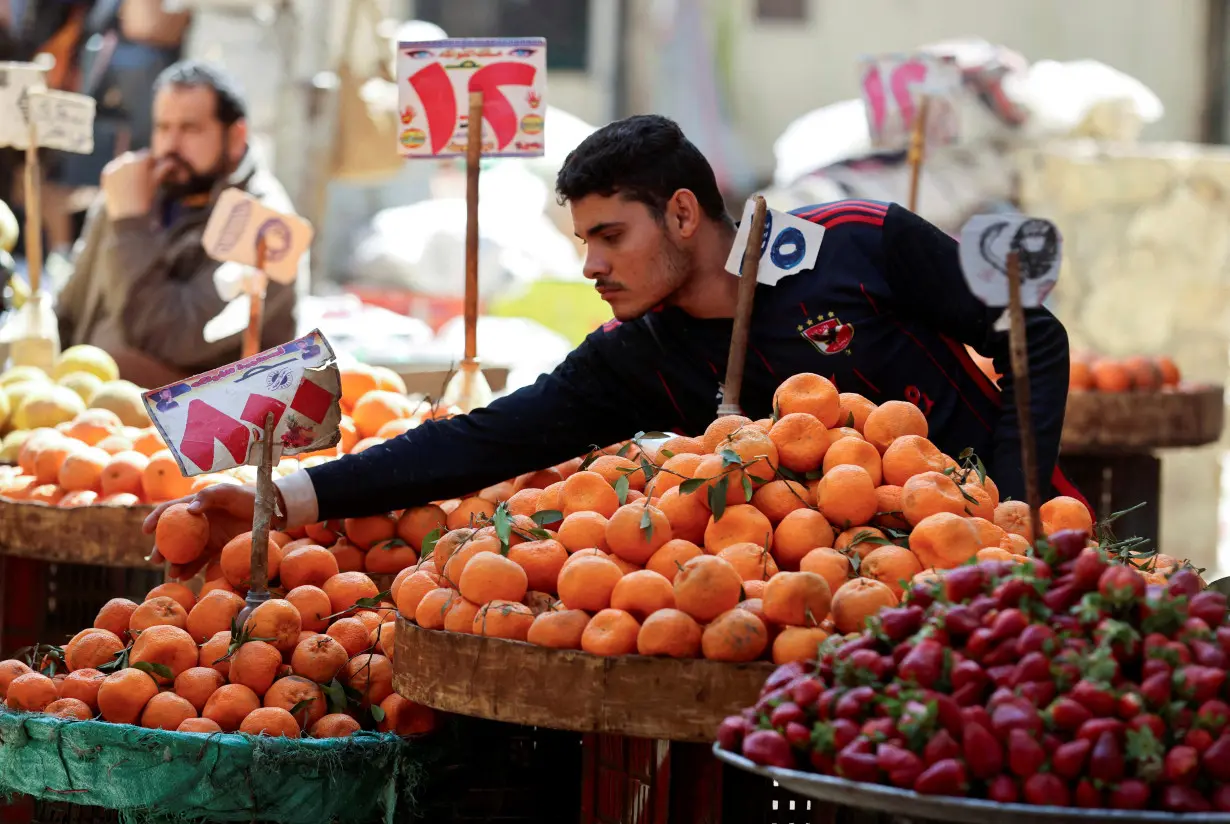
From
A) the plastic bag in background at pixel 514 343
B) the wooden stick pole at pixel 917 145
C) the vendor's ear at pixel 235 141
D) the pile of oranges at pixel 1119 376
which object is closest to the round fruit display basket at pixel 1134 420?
the pile of oranges at pixel 1119 376

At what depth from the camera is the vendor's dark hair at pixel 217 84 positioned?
5066mm

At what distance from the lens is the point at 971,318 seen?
2.75 meters

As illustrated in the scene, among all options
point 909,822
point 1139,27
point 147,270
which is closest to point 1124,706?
point 909,822

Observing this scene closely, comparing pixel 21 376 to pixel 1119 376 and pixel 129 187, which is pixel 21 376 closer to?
pixel 129 187

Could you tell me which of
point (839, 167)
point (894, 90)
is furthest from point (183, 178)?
point (839, 167)

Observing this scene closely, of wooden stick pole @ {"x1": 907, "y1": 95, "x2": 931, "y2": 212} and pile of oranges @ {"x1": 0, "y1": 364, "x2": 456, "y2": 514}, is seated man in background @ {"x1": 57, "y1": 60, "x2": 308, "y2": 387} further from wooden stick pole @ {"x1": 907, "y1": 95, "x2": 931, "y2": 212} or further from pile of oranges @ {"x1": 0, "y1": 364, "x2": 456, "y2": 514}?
wooden stick pole @ {"x1": 907, "y1": 95, "x2": 931, "y2": 212}

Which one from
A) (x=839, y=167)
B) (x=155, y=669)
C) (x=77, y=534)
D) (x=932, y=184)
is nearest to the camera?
(x=155, y=669)

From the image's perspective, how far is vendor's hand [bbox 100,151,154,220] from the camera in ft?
16.9

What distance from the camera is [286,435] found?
8.98 ft

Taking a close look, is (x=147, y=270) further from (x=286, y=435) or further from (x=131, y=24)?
(x=131, y=24)

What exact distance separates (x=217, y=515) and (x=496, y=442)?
50cm

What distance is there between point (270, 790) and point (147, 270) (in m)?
3.14

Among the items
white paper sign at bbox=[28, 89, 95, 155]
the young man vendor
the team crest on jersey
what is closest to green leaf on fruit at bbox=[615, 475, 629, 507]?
the young man vendor

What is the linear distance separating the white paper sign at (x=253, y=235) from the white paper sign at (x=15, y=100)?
1.00 metres
